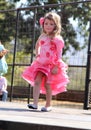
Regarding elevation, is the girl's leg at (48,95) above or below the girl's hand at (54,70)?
below

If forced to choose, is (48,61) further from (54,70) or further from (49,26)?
(49,26)

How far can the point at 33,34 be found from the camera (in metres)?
8.28

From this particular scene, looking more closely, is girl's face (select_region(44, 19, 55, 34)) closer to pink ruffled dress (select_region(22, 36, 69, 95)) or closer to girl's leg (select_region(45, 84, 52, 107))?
pink ruffled dress (select_region(22, 36, 69, 95))

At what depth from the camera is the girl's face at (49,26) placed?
5250 mm

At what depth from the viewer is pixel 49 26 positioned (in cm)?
525

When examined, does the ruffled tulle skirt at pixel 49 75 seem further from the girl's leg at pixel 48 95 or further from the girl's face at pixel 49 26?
the girl's face at pixel 49 26

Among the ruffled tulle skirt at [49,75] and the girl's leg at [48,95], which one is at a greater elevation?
the ruffled tulle skirt at [49,75]

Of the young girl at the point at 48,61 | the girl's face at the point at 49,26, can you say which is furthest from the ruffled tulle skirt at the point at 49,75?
the girl's face at the point at 49,26

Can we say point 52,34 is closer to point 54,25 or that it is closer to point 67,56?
point 54,25

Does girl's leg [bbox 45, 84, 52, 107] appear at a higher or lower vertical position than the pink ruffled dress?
lower

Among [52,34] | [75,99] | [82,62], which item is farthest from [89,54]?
[52,34]

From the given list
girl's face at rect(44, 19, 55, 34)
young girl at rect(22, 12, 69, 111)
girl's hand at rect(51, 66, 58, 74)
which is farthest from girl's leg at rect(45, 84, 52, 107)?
girl's face at rect(44, 19, 55, 34)

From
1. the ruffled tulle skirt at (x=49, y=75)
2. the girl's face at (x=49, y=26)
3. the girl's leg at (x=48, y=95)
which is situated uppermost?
the girl's face at (x=49, y=26)

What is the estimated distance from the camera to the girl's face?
5250mm
